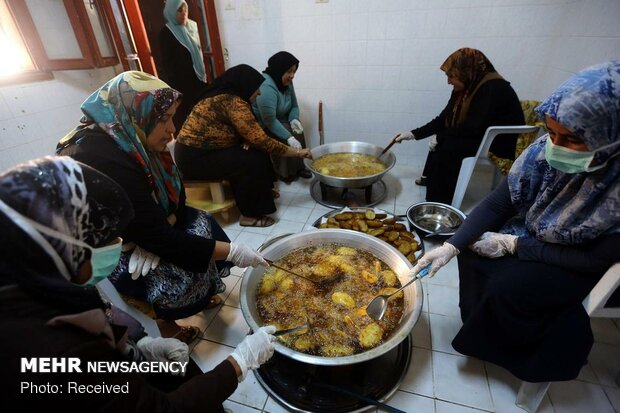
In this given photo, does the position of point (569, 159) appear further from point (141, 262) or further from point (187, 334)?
point (187, 334)

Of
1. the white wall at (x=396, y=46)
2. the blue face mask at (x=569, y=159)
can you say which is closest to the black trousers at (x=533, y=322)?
the blue face mask at (x=569, y=159)

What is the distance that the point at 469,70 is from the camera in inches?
83.1

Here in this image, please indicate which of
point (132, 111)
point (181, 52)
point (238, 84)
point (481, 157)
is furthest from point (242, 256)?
point (181, 52)

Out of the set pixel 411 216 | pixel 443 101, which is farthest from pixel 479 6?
pixel 411 216

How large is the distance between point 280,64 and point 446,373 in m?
2.64

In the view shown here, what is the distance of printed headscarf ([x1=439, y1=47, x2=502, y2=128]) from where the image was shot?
210 cm

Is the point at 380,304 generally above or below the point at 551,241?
below

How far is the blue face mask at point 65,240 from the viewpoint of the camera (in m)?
0.48

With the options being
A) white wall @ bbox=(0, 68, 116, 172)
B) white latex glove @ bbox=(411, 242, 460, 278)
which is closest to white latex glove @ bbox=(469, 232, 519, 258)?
white latex glove @ bbox=(411, 242, 460, 278)

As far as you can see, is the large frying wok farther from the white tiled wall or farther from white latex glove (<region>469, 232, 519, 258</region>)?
the white tiled wall

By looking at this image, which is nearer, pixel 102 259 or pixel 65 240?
pixel 65 240

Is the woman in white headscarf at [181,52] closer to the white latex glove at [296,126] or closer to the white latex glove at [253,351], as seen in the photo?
the white latex glove at [296,126]

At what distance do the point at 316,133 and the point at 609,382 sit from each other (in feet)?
10.2

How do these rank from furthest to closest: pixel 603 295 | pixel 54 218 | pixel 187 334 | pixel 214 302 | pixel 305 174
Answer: pixel 305 174
pixel 214 302
pixel 187 334
pixel 603 295
pixel 54 218
